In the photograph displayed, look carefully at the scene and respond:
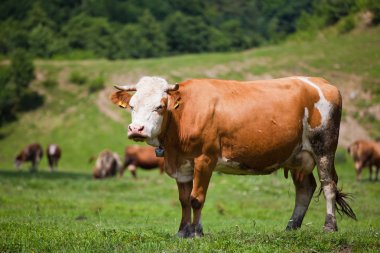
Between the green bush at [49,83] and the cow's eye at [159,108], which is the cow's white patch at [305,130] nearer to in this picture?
the cow's eye at [159,108]

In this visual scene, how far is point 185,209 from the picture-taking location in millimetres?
11398

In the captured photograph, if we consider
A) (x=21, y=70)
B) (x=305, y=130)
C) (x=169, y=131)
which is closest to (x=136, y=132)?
(x=169, y=131)

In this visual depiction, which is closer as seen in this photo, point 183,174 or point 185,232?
point 185,232

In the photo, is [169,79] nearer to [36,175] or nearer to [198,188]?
[36,175]

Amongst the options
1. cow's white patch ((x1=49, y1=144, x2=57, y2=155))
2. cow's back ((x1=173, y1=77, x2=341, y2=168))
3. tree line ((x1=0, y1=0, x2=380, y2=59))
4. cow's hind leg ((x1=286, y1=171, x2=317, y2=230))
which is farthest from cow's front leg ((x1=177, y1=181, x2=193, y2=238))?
tree line ((x1=0, y1=0, x2=380, y2=59))

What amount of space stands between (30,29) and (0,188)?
3285 inches

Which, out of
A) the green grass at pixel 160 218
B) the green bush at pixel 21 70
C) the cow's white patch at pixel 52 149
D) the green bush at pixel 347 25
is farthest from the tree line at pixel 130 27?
the green grass at pixel 160 218

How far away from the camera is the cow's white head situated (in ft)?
35.9

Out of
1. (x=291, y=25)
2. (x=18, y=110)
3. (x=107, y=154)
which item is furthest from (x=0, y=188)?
(x=291, y=25)

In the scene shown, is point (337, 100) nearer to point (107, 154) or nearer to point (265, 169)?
point (265, 169)

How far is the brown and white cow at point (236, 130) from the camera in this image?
11.2 meters

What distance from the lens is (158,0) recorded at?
142750 mm

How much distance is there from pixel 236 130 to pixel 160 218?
775 cm

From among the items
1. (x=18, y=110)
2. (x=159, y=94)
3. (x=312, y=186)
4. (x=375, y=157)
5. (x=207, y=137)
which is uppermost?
(x=159, y=94)
